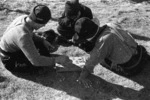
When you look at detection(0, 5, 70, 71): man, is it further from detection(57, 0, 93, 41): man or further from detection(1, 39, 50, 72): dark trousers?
detection(57, 0, 93, 41): man

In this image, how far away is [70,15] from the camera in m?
4.77

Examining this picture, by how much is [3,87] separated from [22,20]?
1013 mm

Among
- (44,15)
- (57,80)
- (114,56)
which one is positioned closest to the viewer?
(44,15)

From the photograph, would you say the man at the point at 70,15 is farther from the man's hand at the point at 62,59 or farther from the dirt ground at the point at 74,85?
the man's hand at the point at 62,59

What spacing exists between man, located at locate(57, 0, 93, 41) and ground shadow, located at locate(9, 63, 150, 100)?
95 cm

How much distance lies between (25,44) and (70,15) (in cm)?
126

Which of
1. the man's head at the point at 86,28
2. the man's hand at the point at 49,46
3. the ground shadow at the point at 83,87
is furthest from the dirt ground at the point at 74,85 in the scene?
the man's head at the point at 86,28

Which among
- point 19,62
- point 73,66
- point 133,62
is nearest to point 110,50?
point 133,62

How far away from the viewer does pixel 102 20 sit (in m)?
5.68

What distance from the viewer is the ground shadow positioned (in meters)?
3.94

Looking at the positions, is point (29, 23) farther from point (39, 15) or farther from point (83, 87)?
point (83, 87)

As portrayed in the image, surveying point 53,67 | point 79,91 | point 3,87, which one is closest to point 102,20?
point 53,67

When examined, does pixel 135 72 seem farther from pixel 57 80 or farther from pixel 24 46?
pixel 24 46

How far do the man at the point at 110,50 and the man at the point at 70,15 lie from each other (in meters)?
0.85
